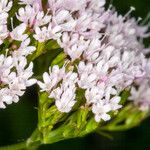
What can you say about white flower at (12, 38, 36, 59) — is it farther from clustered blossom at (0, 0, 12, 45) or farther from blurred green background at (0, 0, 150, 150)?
blurred green background at (0, 0, 150, 150)

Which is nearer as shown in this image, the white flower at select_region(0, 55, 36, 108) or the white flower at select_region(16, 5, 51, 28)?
the white flower at select_region(0, 55, 36, 108)

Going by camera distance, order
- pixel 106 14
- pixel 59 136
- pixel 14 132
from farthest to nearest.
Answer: pixel 14 132 < pixel 106 14 < pixel 59 136

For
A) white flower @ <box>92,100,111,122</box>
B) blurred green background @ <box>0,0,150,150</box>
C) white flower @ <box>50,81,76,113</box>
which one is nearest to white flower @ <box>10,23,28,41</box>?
white flower @ <box>50,81,76,113</box>

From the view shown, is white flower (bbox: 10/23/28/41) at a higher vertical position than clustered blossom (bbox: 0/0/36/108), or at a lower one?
higher

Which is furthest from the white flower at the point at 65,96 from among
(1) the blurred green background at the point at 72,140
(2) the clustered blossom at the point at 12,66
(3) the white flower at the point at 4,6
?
(1) the blurred green background at the point at 72,140

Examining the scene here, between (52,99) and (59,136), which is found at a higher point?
(52,99)

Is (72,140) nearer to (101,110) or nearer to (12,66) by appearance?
(101,110)

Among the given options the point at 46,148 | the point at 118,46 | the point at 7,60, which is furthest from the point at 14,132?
the point at 7,60

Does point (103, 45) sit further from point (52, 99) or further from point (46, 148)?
point (46, 148)
